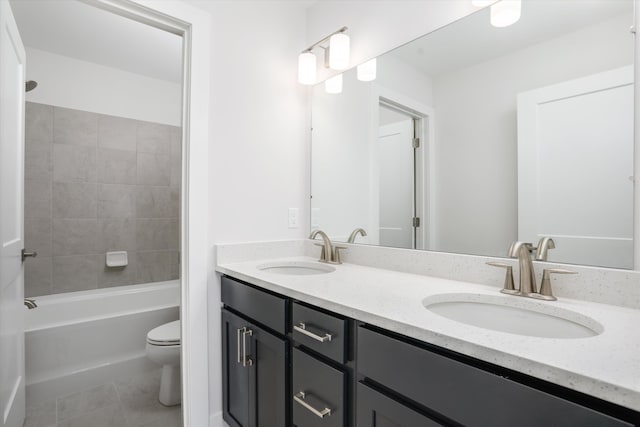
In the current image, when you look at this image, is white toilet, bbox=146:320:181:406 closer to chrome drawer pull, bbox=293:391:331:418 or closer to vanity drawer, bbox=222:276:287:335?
vanity drawer, bbox=222:276:287:335

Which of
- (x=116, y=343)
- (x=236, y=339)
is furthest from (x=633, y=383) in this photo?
(x=116, y=343)

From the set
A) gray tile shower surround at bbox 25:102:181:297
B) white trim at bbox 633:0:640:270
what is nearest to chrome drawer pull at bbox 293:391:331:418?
white trim at bbox 633:0:640:270

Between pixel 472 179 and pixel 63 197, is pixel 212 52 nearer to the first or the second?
pixel 472 179

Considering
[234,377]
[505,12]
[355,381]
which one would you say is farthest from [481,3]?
[234,377]

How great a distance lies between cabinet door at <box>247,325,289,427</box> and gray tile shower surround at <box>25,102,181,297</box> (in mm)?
2111

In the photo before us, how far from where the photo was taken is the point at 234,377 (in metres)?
1.46

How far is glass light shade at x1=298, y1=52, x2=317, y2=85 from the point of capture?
1806 millimetres

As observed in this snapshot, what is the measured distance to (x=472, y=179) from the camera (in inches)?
50.0

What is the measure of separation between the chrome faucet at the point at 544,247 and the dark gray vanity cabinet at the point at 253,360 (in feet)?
2.82

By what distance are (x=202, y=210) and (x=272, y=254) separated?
457mm

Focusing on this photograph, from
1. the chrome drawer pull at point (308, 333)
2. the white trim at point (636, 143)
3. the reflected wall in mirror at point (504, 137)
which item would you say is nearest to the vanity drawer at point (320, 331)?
the chrome drawer pull at point (308, 333)

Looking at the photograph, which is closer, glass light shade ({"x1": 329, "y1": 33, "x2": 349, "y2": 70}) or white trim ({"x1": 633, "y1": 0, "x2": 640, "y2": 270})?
white trim ({"x1": 633, "y1": 0, "x2": 640, "y2": 270})

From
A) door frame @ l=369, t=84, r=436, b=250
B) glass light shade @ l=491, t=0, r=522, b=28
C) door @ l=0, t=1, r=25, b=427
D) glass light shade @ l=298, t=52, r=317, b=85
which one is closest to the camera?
glass light shade @ l=491, t=0, r=522, b=28

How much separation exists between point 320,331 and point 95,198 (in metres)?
2.64
